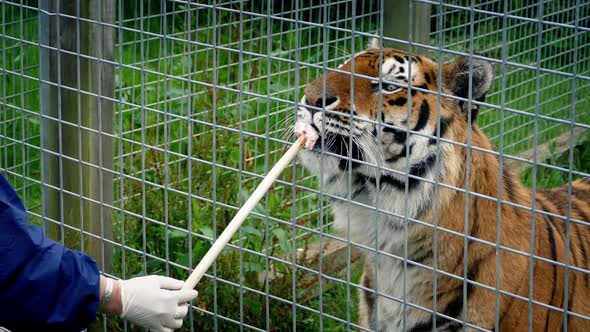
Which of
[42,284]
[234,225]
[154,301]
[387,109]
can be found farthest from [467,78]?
[42,284]

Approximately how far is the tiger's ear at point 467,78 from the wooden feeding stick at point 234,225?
1.45ft

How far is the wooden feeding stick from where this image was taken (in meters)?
2.38

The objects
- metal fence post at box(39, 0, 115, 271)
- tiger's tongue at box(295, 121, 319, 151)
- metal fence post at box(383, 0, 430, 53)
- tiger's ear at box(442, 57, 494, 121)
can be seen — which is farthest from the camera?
metal fence post at box(383, 0, 430, 53)

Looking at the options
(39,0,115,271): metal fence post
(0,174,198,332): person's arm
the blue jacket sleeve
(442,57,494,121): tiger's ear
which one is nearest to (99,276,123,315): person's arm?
(0,174,198,332): person's arm

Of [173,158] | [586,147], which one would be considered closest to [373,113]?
[173,158]

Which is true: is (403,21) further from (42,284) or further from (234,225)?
(42,284)

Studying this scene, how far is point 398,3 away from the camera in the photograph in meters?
3.66

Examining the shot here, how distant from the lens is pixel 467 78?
8.68 feet

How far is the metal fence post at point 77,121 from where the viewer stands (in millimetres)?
3141

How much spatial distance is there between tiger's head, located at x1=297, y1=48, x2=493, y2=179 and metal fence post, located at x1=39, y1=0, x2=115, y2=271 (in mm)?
768

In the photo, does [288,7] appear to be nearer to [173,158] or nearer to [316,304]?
[173,158]

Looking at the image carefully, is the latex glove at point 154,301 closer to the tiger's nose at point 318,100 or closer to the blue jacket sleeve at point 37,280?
the blue jacket sleeve at point 37,280

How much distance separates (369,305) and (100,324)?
0.97 m

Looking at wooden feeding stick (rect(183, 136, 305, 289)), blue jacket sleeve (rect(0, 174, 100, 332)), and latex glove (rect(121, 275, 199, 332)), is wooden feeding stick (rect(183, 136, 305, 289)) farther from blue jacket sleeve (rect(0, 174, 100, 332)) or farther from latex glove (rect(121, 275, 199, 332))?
blue jacket sleeve (rect(0, 174, 100, 332))
